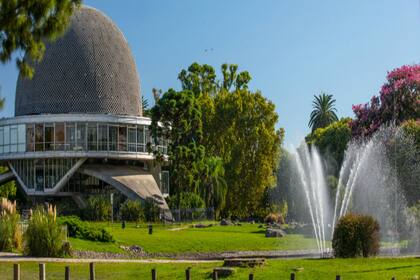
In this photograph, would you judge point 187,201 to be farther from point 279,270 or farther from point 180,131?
point 279,270

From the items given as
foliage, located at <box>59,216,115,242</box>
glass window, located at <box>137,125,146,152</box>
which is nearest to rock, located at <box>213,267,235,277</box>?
foliage, located at <box>59,216,115,242</box>

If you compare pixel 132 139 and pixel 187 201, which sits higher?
pixel 132 139

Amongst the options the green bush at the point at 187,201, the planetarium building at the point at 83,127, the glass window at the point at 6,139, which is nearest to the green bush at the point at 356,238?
the green bush at the point at 187,201

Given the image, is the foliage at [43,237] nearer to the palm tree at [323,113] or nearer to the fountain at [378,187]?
the fountain at [378,187]

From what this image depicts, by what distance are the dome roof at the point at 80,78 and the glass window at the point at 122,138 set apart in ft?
8.41

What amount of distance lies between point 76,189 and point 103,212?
8.85 m

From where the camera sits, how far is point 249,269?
650 inches

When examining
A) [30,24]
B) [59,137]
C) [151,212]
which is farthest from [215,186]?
[30,24]

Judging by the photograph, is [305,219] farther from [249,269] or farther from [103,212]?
[249,269]

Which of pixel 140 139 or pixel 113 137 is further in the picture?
pixel 140 139

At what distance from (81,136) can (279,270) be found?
1291 inches

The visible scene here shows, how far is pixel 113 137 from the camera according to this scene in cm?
4828

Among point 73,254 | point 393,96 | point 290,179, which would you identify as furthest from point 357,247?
point 290,179

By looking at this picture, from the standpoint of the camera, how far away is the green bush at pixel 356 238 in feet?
64.5
